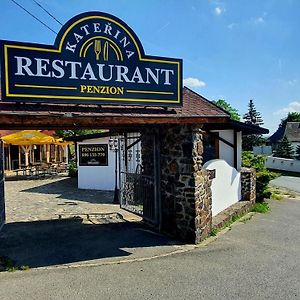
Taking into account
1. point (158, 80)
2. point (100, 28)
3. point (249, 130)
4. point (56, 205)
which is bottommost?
point (56, 205)

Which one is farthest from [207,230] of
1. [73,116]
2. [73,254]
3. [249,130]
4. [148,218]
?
[249,130]

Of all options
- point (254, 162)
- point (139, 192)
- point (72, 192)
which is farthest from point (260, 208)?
point (72, 192)

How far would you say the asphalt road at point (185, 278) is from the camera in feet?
16.0

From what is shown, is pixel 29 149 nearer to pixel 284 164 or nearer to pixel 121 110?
pixel 121 110

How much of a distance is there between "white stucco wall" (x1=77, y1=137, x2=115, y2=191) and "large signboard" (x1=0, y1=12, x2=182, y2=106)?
393 inches

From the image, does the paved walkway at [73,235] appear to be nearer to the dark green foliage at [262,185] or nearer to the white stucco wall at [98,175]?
the white stucco wall at [98,175]

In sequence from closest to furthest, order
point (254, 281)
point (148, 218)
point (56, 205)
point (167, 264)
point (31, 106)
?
1. point (254, 281)
2. point (31, 106)
3. point (167, 264)
4. point (148, 218)
5. point (56, 205)

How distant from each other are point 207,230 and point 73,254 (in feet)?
10.7

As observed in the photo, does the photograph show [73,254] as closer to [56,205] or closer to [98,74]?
[98,74]

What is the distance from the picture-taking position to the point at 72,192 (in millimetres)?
16312

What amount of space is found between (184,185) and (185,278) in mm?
2516

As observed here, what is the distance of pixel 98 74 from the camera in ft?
20.3

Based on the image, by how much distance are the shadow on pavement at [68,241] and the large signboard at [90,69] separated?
124 inches

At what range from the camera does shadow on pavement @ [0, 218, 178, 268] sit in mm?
6574
